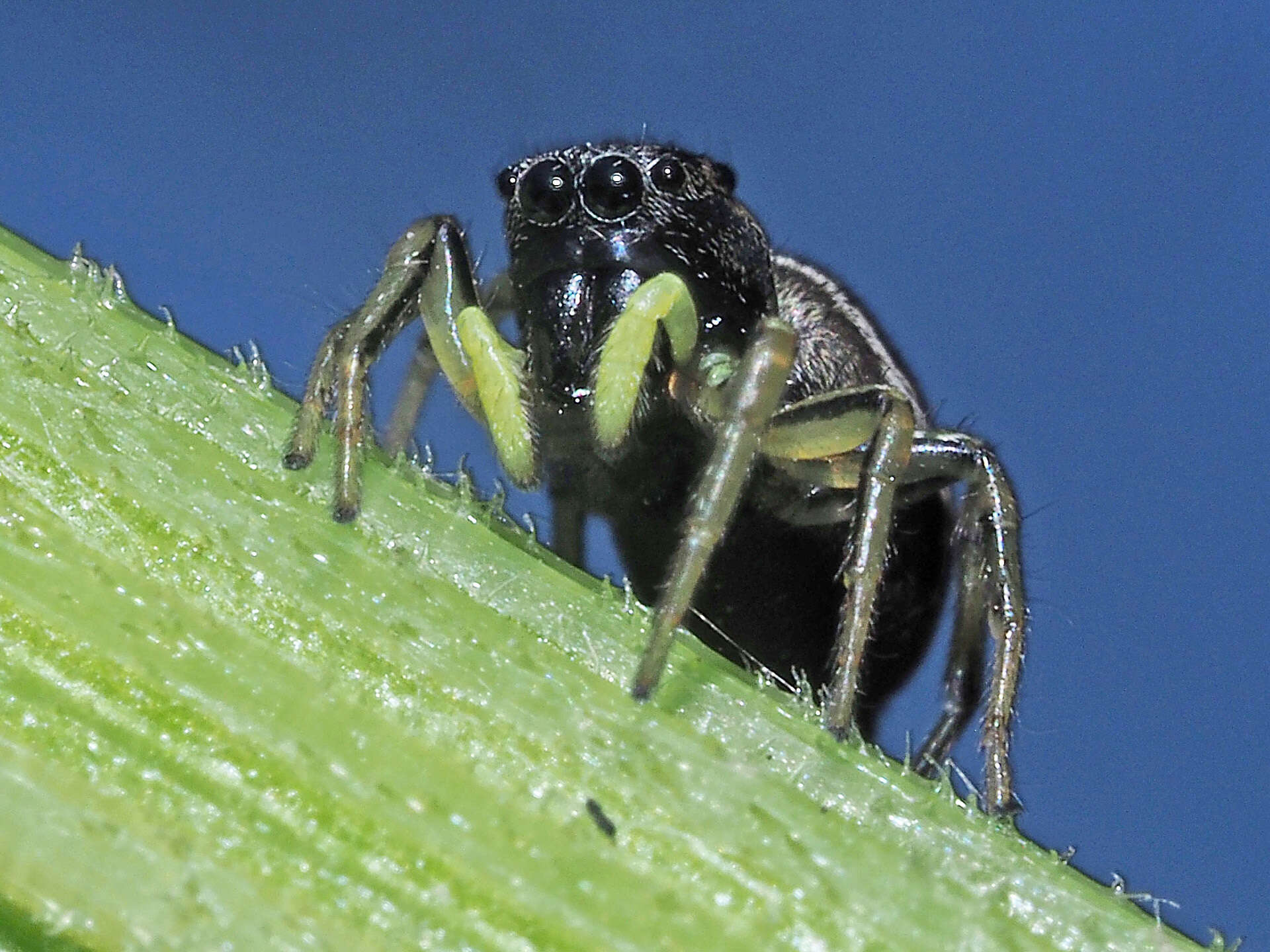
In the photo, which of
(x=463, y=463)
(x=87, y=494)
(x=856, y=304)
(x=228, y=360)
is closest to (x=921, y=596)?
(x=856, y=304)

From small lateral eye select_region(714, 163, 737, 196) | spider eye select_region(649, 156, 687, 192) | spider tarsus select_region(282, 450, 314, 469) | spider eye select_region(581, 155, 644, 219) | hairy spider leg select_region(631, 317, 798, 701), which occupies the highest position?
Answer: small lateral eye select_region(714, 163, 737, 196)

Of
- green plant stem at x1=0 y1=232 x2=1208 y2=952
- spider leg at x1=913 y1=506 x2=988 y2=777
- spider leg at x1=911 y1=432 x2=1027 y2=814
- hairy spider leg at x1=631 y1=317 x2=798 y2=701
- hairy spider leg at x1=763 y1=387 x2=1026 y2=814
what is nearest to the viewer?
green plant stem at x1=0 y1=232 x2=1208 y2=952

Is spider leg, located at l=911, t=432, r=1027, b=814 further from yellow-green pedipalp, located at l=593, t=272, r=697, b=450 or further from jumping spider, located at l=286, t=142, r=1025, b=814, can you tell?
yellow-green pedipalp, located at l=593, t=272, r=697, b=450

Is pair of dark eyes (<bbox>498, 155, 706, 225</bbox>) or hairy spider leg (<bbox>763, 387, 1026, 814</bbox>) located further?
pair of dark eyes (<bbox>498, 155, 706, 225</bbox>)

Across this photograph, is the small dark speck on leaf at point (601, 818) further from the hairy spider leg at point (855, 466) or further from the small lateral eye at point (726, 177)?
the small lateral eye at point (726, 177)

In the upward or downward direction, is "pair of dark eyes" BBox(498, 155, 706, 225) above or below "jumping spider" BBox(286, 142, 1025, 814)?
above

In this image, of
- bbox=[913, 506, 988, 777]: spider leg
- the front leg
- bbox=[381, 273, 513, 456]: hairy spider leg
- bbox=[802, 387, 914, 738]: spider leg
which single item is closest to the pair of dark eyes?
the front leg

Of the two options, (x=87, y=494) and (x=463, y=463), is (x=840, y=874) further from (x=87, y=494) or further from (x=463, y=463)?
(x=87, y=494)

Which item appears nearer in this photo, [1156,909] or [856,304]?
[1156,909]
